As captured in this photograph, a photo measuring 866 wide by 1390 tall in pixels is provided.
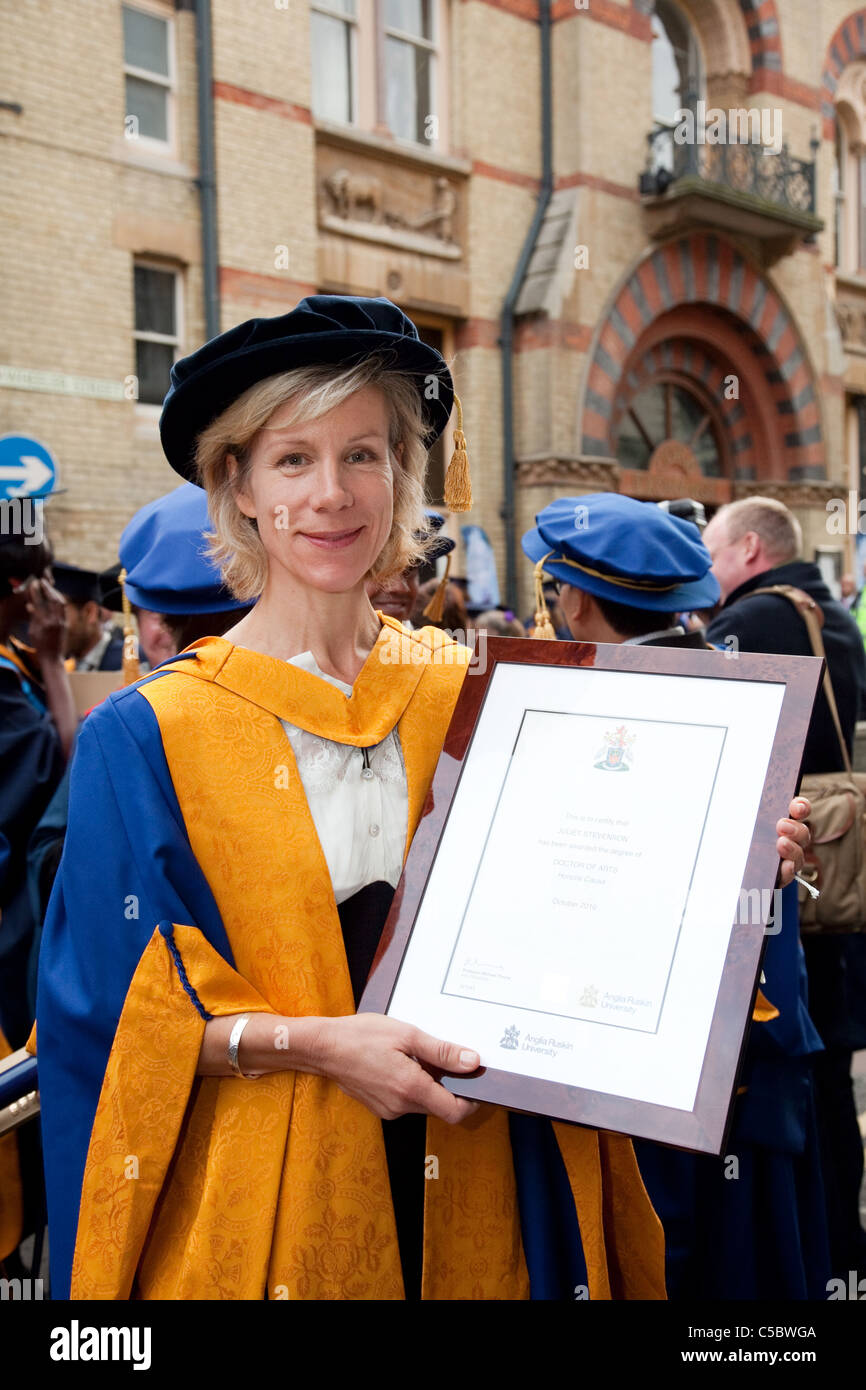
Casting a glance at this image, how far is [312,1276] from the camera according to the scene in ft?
4.82

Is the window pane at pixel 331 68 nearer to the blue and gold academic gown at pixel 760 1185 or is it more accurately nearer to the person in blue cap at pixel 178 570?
the person in blue cap at pixel 178 570

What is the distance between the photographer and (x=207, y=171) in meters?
9.58

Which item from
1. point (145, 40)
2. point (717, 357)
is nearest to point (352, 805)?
point (145, 40)

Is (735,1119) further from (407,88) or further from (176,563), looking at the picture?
(407,88)

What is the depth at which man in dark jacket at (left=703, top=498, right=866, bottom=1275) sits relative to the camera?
313 centimetres

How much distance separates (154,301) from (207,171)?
1191 mm

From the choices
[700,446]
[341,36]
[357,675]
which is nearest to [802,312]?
[700,446]

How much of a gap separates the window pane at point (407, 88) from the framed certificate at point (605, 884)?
1114cm

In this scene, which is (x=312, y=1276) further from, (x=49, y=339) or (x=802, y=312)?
(x=802, y=312)

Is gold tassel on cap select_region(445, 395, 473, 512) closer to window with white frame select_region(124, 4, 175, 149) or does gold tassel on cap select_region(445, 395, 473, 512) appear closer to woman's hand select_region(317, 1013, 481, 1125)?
woman's hand select_region(317, 1013, 481, 1125)

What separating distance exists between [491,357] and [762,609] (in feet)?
29.8

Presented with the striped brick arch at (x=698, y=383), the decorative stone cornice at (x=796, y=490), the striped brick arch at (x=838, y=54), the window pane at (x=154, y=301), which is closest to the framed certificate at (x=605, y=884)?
the window pane at (x=154, y=301)

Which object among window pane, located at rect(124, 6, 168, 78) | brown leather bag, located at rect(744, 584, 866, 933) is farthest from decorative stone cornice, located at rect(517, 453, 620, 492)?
brown leather bag, located at rect(744, 584, 866, 933)

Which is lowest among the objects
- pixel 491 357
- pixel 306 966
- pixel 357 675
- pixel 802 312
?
pixel 306 966
